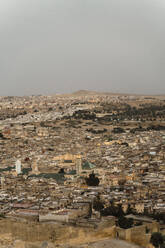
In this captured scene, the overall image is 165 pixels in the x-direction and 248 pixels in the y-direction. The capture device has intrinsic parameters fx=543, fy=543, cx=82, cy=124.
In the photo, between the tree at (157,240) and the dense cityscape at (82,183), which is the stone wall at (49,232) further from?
the tree at (157,240)

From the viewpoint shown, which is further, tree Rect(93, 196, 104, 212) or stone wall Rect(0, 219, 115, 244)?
tree Rect(93, 196, 104, 212)

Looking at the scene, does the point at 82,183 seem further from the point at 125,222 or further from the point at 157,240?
the point at 157,240

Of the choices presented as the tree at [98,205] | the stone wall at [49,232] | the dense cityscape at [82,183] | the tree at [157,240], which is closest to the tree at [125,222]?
the dense cityscape at [82,183]

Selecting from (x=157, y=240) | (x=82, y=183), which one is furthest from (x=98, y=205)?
(x=82, y=183)

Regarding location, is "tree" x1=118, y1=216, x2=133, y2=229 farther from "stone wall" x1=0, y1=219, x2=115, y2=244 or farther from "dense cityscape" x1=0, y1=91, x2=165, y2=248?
"stone wall" x1=0, y1=219, x2=115, y2=244

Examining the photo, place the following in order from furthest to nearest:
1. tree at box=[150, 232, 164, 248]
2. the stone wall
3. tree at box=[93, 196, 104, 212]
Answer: tree at box=[93, 196, 104, 212] → tree at box=[150, 232, 164, 248] → the stone wall

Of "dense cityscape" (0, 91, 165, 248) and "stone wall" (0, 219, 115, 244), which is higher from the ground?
"stone wall" (0, 219, 115, 244)

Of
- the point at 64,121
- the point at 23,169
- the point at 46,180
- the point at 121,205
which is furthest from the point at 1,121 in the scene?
the point at 121,205

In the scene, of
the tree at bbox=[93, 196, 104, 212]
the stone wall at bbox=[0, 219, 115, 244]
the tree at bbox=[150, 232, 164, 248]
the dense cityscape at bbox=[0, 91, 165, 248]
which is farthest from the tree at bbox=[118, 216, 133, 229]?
the tree at bbox=[93, 196, 104, 212]

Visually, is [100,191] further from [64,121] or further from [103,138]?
[64,121]
